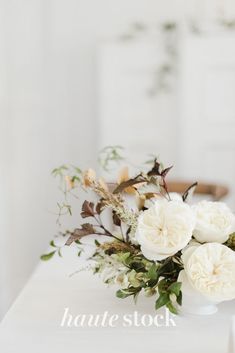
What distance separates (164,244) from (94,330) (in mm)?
263

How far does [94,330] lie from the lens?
4.17 feet

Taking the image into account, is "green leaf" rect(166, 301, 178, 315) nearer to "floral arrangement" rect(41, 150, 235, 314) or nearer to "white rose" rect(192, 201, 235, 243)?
"floral arrangement" rect(41, 150, 235, 314)

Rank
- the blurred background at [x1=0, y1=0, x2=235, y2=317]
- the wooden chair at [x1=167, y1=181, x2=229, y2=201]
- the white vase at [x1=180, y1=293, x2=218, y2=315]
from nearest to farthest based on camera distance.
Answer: the white vase at [x1=180, y1=293, x2=218, y2=315] → the wooden chair at [x1=167, y1=181, x2=229, y2=201] → the blurred background at [x1=0, y1=0, x2=235, y2=317]

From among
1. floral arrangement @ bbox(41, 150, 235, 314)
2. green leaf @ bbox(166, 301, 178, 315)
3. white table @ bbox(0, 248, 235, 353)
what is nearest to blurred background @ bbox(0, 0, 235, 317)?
white table @ bbox(0, 248, 235, 353)

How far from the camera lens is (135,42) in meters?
3.48

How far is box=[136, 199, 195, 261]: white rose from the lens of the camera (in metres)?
1.21

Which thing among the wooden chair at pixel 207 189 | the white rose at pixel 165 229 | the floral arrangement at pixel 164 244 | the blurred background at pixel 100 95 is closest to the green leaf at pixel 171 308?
the floral arrangement at pixel 164 244

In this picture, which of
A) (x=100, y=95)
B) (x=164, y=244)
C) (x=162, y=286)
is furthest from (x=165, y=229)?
(x=100, y=95)

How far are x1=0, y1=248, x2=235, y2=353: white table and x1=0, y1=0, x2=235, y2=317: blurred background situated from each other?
76.5 inches

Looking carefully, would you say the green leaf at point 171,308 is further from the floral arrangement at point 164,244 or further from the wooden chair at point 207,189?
the wooden chair at point 207,189

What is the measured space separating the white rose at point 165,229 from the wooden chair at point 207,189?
67.1 inches

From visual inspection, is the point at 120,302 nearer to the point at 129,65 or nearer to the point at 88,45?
the point at 129,65

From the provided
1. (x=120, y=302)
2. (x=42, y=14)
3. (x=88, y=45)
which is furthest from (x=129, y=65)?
(x=120, y=302)

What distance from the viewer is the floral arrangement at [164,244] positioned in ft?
3.99
